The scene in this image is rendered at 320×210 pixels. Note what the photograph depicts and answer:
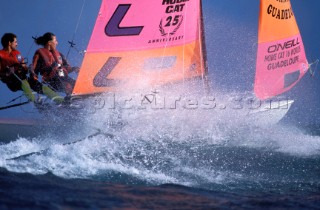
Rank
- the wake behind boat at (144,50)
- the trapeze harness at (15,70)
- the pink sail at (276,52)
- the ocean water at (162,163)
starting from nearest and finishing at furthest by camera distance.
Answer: the ocean water at (162,163) < the trapeze harness at (15,70) < the wake behind boat at (144,50) < the pink sail at (276,52)

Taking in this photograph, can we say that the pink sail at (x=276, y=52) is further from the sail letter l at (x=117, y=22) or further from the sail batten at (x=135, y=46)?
the sail letter l at (x=117, y=22)

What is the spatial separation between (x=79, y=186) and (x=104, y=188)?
0.26 m

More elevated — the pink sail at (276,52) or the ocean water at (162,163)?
the pink sail at (276,52)

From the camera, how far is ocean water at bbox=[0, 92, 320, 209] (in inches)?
142

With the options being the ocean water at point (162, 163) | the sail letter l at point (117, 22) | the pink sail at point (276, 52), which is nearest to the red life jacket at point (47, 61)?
the ocean water at point (162, 163)

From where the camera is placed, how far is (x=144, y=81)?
292 inches

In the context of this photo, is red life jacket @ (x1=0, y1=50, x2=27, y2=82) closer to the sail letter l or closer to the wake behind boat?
the wake behind boat

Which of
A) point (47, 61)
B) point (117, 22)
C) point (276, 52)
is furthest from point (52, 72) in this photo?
point (276, 52)

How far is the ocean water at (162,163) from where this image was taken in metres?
3.60

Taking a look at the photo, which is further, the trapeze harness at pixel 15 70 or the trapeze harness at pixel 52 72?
the trapeze harness at pixel 52 72

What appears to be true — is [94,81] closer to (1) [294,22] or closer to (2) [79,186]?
(2) [79,186]

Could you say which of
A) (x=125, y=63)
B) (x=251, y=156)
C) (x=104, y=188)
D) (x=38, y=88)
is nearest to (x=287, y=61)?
(x=251, y=156)

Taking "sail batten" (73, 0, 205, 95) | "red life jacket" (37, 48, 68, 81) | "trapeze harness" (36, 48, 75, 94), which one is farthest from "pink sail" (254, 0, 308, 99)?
"red life jacket" (37, 48, 68, 81)

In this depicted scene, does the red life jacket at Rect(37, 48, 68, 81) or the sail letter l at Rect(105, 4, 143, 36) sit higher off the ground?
the sail letter l at Rect(105, 4, 143, 36)
